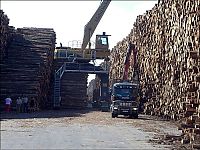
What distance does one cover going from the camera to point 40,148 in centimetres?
1012

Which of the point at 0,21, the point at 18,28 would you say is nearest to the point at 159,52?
the point at 0,21

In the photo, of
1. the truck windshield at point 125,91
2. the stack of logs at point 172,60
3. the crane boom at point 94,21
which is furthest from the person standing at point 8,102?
the crane boom at point 94,21

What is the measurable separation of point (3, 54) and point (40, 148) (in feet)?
70.5

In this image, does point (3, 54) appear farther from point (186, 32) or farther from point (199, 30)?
point (199, 30)

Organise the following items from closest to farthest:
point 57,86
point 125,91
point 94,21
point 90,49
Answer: point 125,91 → point 57,86 → point 94,21 → point 90,49

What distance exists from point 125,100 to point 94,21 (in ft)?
46.1

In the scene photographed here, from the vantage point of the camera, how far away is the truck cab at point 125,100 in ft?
81.9

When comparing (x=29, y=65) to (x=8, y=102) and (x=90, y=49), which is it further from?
(x=90, y=49)

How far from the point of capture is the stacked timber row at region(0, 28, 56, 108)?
2827 cm

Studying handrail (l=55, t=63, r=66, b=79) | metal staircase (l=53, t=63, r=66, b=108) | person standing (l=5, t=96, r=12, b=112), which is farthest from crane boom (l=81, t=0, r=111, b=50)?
person standing (l=5, t=96, r=12, b=112)

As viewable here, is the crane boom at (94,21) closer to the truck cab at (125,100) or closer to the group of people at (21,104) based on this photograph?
the group of people at (21,104)

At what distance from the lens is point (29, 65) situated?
30.3 meters

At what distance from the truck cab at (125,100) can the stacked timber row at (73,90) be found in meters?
10.8

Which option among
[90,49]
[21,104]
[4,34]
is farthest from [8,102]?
[90,49]
